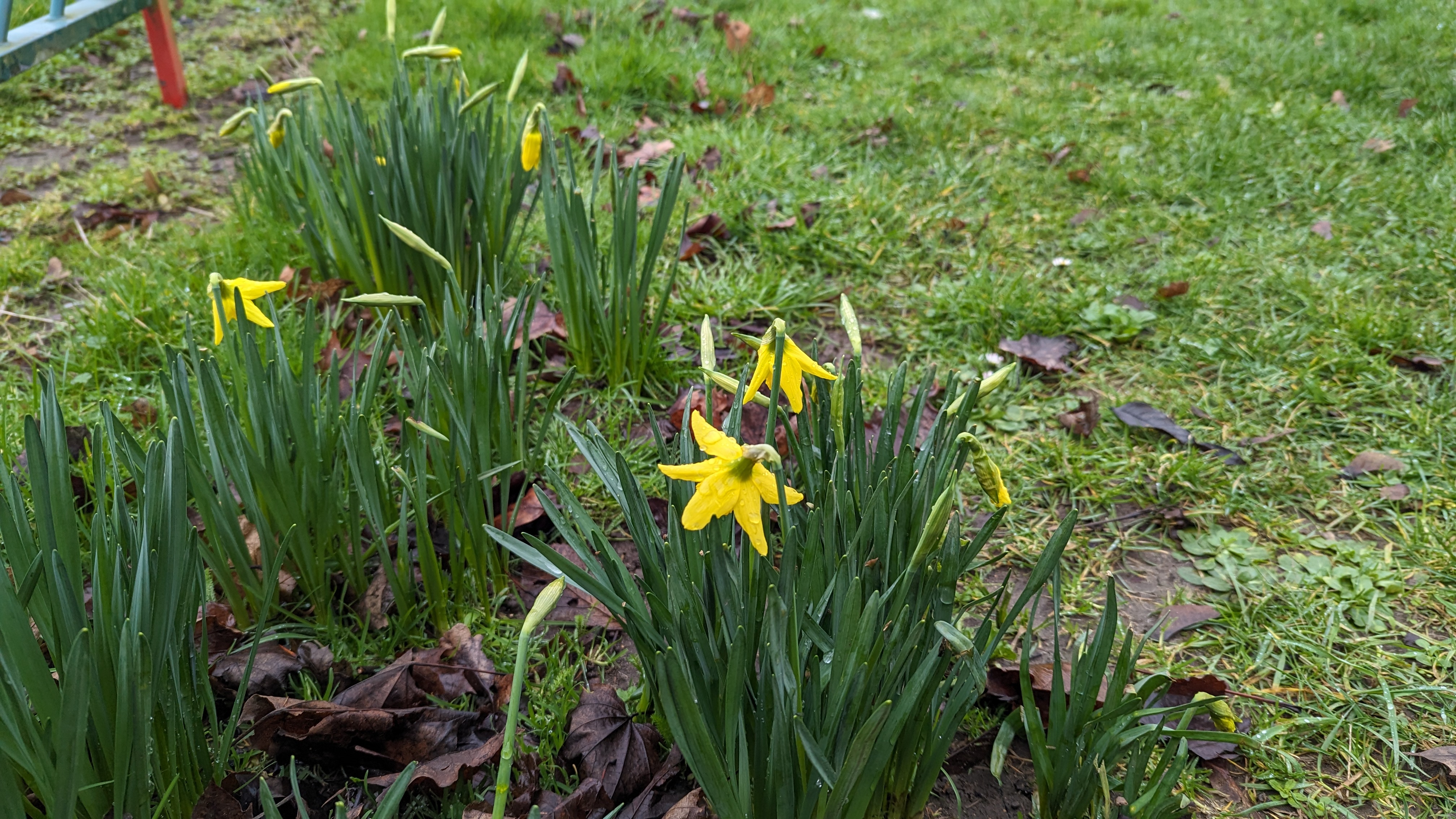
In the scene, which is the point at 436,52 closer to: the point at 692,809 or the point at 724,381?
the point at 724,381

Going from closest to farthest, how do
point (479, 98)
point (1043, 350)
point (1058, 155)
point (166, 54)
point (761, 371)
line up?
point (761, 371) < point (479, 98) < point (1043, 350) < point (1058, 155) < point (166, 54)

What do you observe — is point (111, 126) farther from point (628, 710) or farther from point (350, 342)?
point (628, 710)

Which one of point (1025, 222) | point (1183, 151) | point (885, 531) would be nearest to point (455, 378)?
point (885, 531)

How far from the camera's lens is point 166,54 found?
13.1 feet

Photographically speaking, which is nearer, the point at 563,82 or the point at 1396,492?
the point at 1396,492

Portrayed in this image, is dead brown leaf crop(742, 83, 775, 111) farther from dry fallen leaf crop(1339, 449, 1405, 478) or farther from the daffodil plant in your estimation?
dry fallen leaf crop(1339, 449, 1405, 478)

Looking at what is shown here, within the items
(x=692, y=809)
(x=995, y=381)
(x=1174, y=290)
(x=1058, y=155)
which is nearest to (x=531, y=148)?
(x=995, y=381)

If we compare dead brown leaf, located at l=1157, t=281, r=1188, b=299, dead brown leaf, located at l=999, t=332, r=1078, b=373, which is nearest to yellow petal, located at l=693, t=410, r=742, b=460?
dead brown leaf, located at l=999, t=332, r=1078, b=373

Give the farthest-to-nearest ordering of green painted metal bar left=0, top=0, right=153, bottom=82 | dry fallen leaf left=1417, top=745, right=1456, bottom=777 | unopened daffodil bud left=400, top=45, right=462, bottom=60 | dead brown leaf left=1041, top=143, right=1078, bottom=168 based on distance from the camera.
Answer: dead brown leaf left=1041, top=143, right=1078, bottom=168 → green painted metal bar left=0, top=0, right=153, bottom=82 → unopened daffodil bud left=400, top=45, right=462, bottom=60 → dry fallen leaf left=1417, top=745, right=1456, bottom=777

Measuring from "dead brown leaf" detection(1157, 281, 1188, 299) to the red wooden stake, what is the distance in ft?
13.1

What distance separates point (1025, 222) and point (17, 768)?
3.17 metres

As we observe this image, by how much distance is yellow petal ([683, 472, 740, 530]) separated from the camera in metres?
1.12

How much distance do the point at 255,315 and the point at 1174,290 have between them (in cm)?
257

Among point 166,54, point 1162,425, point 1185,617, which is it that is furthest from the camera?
point 166,54
